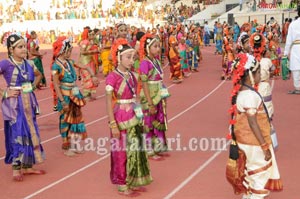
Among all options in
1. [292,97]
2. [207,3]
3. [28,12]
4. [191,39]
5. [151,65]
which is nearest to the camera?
[151,65]

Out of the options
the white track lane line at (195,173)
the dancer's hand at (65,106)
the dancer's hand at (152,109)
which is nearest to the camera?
the white track lane line at (195,173)

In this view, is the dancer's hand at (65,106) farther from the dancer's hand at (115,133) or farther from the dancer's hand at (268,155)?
the dancer's hand at (268,155)

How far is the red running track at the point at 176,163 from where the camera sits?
6.18m

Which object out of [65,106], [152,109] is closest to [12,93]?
[65,106]

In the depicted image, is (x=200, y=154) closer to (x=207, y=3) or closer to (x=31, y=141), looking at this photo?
(x=31, y=141)

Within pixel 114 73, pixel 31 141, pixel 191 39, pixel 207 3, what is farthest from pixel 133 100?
pixel 207 3

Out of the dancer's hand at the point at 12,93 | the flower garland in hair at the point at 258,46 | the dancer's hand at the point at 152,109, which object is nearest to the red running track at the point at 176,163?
the dancer's hand at the point at 152,109

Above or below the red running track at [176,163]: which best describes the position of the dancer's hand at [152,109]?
above

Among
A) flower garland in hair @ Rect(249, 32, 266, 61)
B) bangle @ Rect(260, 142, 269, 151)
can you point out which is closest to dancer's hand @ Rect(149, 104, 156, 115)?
flower garland in hair @ Rect(249, 32, 266, 61)

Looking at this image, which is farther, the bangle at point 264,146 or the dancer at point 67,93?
the dancer at point 67,93

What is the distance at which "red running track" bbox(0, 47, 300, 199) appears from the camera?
618cm

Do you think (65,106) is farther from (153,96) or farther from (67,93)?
(153,96)

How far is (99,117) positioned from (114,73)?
17.8ft

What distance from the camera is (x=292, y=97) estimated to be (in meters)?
12.6
